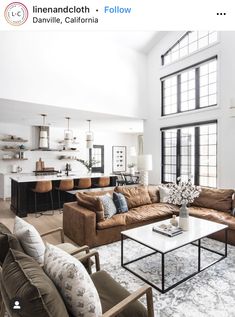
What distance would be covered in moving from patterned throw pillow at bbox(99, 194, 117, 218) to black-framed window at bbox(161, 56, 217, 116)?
3.26 meters

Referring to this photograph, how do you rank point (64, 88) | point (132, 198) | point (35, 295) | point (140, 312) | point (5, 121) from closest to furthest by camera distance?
point (35, 295) → point (140, 312) → point (132, 198) → point (64, 88) → point (5, 121)

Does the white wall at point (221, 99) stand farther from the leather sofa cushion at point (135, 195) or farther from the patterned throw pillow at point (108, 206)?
the patterned throw pillow at point (108, 206)

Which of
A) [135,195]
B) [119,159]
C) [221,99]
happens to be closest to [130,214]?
[135,195]

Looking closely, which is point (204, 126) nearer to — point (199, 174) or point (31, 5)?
point (199, 174)

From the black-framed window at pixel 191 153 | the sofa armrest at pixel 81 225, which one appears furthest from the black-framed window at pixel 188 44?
the sofa armrest at pixel 81 225

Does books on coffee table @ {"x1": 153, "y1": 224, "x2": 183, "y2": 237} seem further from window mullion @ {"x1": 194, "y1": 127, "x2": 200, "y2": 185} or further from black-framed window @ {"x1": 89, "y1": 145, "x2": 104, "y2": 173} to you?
black-framed window @ {"x1": 89, "y1": 145, "x2": 104, "y2": 173}

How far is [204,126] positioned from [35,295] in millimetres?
4980

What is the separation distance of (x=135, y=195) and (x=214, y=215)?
4.74 feet

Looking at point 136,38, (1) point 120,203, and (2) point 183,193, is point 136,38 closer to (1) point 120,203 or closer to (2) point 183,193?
(1) point 120,203

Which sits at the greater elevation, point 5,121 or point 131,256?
point 5,121

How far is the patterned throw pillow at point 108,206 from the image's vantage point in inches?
134

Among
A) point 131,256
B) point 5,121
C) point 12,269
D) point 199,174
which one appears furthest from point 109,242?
point 5,121

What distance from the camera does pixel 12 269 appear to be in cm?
107

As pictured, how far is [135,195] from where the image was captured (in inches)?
165
